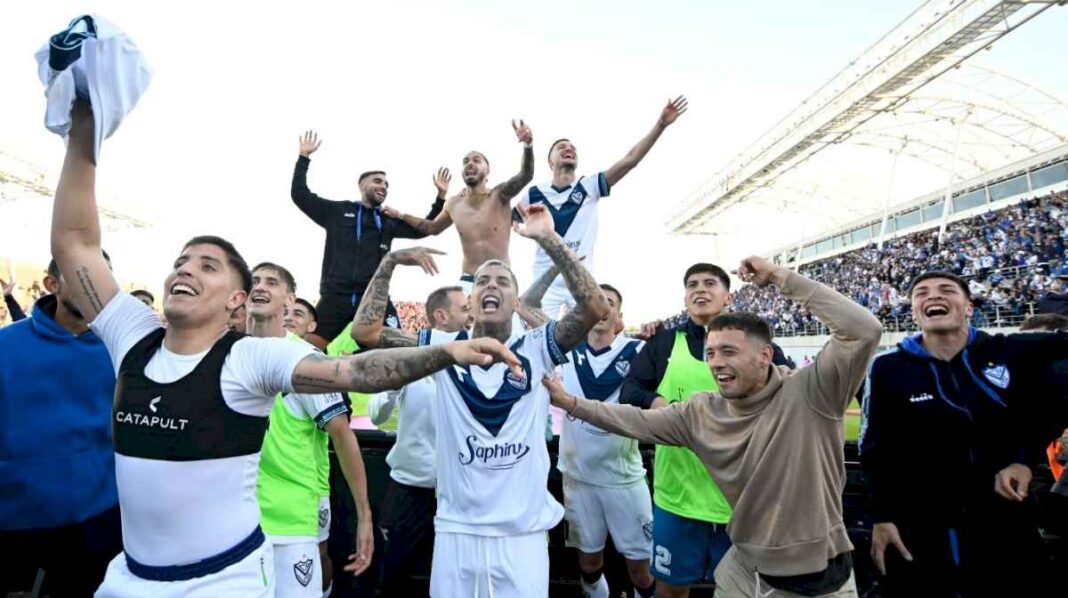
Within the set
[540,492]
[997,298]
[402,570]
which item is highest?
[997,298]

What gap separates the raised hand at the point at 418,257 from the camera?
3.78m

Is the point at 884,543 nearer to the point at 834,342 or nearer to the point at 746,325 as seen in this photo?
the point at 834,342

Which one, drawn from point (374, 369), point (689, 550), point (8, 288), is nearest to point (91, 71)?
point (374, 369)

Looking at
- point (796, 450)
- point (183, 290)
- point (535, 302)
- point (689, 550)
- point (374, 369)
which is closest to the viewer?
point (374, 369)

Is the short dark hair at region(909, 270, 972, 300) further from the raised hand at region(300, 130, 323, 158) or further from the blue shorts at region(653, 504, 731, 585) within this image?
the raised hand at region(300, 130, 323, 158)

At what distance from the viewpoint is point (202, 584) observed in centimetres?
211

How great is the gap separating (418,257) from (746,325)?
6.83ft

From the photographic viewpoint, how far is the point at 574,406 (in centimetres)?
345

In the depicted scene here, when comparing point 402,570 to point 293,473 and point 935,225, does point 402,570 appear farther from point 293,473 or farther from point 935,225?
point 935,225

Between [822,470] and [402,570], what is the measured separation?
2.71 meters

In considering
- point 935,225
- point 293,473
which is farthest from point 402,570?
point 935,225

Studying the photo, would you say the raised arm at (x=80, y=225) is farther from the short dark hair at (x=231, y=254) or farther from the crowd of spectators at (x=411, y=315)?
the crowd of spectators at (x=411, y=315)

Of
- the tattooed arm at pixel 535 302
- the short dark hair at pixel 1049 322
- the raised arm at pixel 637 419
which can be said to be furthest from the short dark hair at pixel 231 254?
the short dark hair at pixel 1049 322

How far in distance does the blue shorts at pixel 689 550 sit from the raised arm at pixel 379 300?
2.24m
